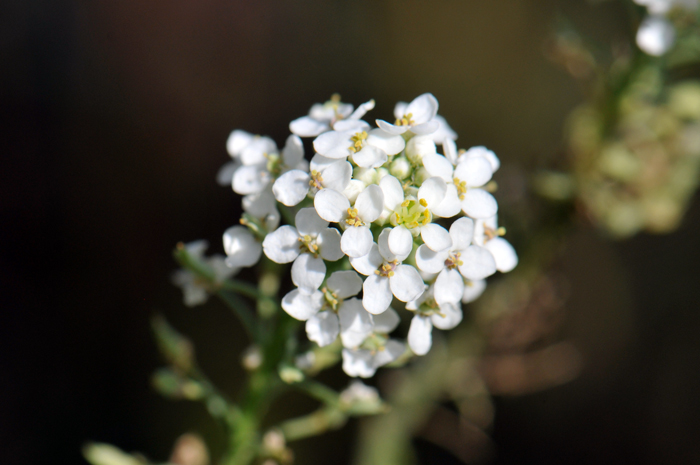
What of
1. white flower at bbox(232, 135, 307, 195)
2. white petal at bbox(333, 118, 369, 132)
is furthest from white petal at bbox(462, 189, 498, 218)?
white flower at bbox(232, 135, 307, 195)

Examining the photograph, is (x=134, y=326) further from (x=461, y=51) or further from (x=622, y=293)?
(x=622, y=293)

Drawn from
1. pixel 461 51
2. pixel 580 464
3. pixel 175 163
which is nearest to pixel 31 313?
pixel 175 163

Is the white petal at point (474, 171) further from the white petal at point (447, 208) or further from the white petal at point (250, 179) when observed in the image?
the white petal at point (250, 179)

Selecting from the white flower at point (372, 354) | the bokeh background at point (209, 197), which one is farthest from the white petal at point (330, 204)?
the bokeh background at point (209, 197)

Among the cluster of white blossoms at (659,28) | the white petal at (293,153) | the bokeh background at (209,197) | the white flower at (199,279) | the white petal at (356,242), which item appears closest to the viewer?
the white petal at (356,242)

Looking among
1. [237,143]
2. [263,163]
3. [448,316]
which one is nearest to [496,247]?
[448,316]

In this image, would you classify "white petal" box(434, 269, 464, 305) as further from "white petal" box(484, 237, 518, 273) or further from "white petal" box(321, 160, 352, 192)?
"white petal" box(321, 160, 352, 192)

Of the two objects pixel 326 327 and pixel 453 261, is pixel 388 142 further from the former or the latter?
pixel 326 327
